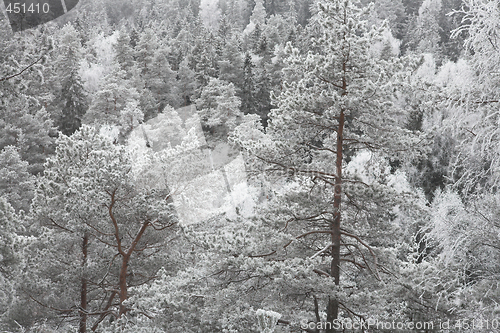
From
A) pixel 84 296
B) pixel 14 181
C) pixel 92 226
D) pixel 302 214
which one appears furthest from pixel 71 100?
pixel 302 214

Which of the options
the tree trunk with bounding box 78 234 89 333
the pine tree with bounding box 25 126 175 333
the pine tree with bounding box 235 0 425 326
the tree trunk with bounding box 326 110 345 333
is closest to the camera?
the pine tree with bounding box 235 0 425 326

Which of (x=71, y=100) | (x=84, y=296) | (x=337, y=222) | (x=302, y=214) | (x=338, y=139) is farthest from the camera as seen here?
(x=71, y=100)

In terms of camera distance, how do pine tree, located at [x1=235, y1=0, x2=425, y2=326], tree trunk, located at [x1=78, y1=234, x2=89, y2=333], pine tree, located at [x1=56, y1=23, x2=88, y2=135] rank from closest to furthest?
pine tree, located at [x1=235, y1=0, x2=425, y2=326] < tree trunk, located at [x1=78, y1=234, x2=89, y2=333] < pine tree, located at [x1=56, y1=23, x2=88, y2=135]

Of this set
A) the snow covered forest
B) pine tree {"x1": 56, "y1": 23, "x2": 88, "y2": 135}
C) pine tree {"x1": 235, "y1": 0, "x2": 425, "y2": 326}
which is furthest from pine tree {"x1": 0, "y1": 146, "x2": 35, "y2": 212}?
pine tree {"x1": 235, "y1": 0, "x2": 425, "y2": 326}

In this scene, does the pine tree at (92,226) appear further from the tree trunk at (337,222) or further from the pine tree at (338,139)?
the tree trunk at (337,222)

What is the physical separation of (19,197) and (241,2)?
238 feet

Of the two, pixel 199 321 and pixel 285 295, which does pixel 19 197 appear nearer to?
pixel 199 321

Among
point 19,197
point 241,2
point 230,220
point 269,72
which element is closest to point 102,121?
point 19,197

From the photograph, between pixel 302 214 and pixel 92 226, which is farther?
pixel 92 226

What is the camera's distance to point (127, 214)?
10.4 metres

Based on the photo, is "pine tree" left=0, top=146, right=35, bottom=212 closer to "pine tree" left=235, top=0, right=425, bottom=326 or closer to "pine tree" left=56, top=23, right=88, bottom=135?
"pine tree" left=56, top=23, right=88, bottom=135

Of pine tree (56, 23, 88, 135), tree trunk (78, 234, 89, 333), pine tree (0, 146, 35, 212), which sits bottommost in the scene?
tree trunk (78, 234, 89, 333)

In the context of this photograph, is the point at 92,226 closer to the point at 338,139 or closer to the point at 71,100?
the point at 338,139

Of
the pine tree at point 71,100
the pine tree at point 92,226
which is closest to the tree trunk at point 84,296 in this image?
the pine tree at point 92,226
